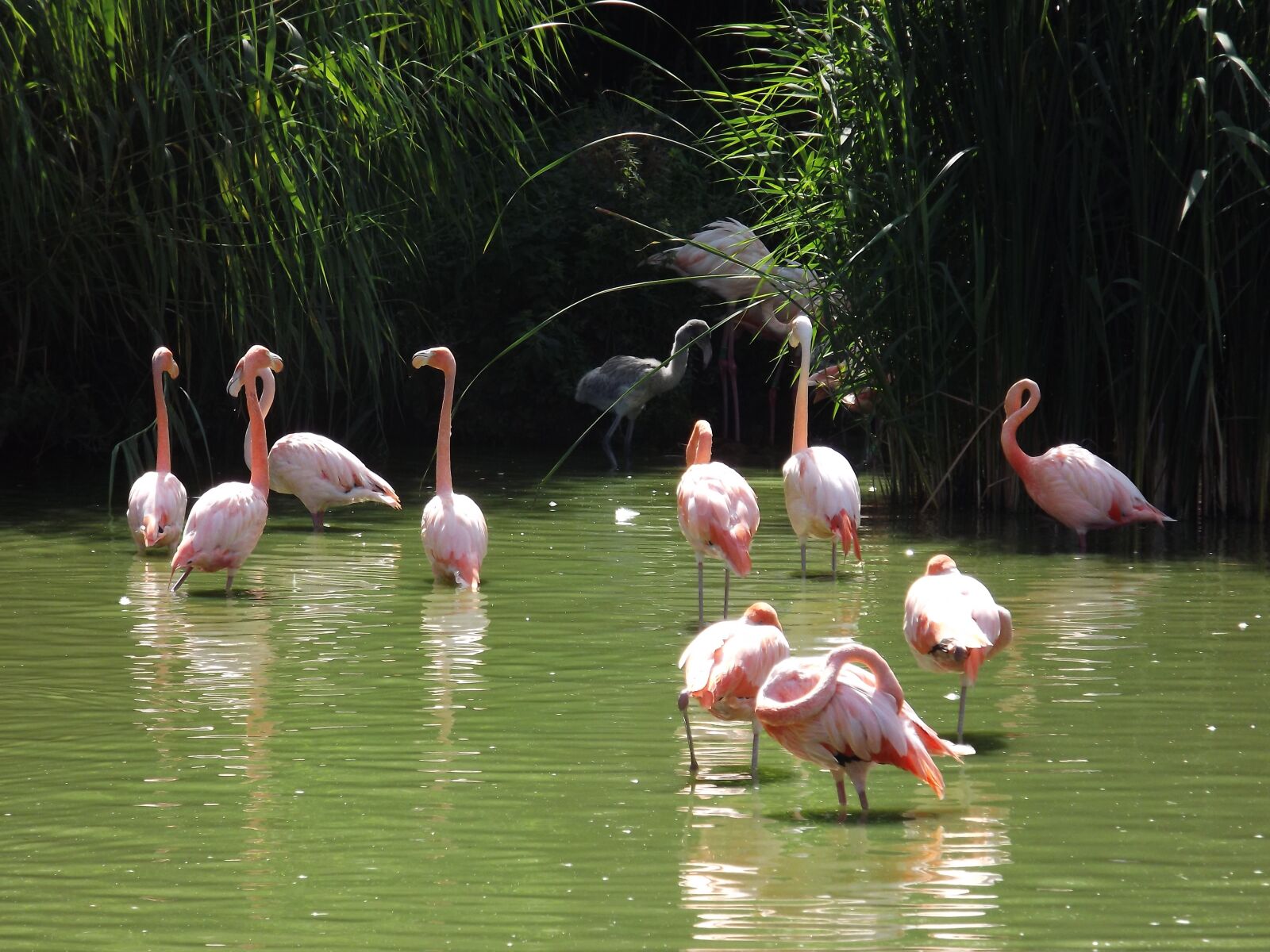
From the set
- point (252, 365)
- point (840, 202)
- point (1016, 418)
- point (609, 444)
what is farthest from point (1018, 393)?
point (609, 444)

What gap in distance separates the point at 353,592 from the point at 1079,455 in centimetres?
345

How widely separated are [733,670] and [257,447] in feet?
13.8

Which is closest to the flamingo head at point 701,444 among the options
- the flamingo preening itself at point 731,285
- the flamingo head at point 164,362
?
the flamingo head at point 164,362

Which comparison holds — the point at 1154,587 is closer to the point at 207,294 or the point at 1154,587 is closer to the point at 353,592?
the point at 353,592

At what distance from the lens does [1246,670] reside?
5.57 meters

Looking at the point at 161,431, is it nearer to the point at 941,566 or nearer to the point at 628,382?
the point at 941,566

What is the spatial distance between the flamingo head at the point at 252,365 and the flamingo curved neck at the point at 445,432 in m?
0.81

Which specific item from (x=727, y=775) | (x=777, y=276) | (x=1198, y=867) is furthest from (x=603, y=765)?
(x=777, y=276)

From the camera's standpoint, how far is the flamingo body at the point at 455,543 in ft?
23.7

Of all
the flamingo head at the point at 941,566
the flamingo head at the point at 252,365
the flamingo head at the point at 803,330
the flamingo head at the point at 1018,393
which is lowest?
the flamingo head at the point at 941,566

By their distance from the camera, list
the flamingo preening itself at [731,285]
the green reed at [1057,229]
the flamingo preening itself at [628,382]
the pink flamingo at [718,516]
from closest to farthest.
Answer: the pink flamingo at [718,516]
the green reed at [1057,229]
the flamingo preening itself at [628,382]
the flamingo preening itself at [731,285]

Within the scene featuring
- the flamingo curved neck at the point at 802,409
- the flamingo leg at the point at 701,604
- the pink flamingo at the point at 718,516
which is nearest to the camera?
the pink flamingo at the point at 718,516

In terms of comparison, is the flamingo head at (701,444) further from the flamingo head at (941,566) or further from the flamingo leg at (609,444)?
the flamingo leg at (609,444)

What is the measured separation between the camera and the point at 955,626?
4543mm
